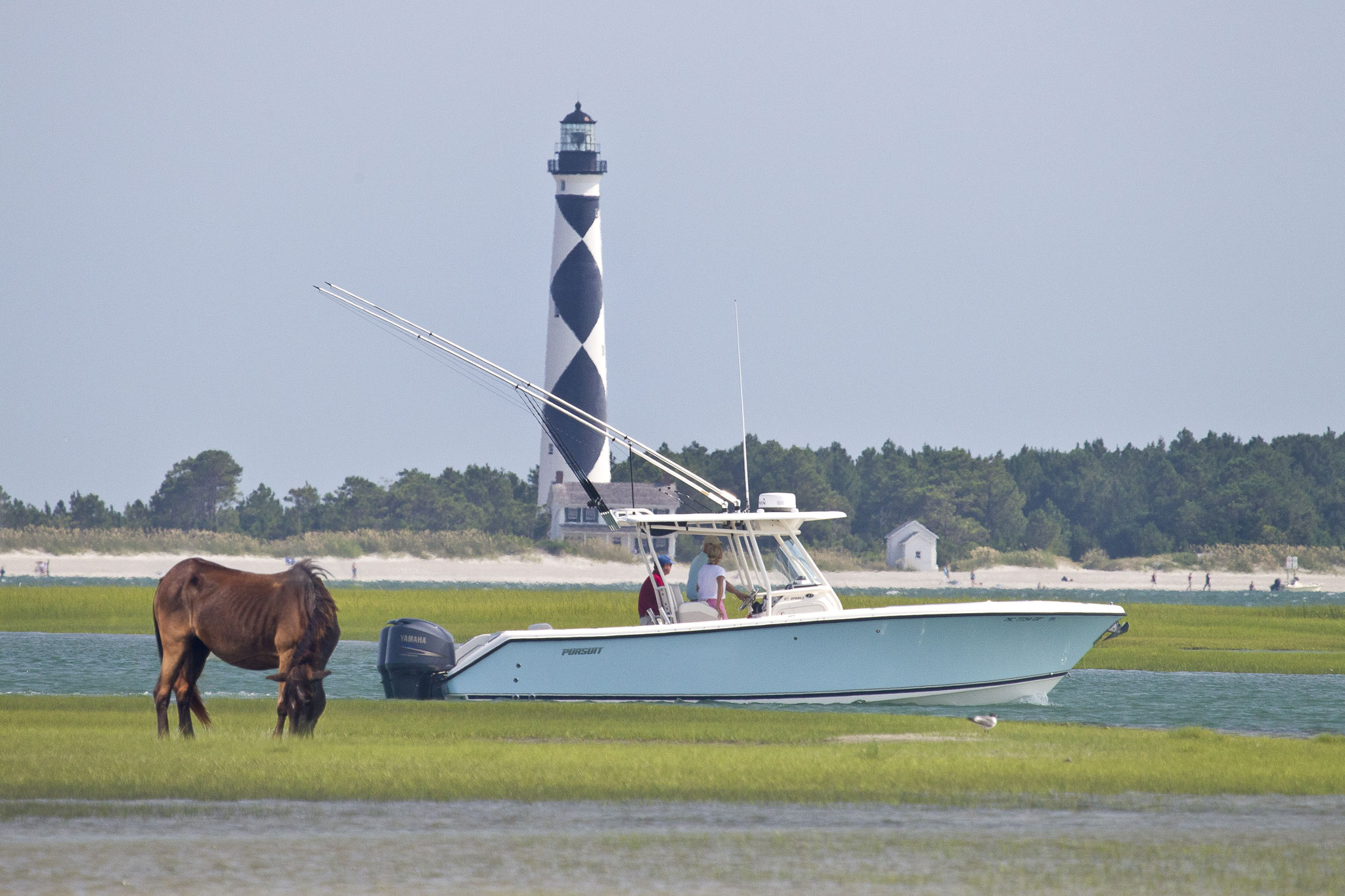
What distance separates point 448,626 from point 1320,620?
23196 millimetres

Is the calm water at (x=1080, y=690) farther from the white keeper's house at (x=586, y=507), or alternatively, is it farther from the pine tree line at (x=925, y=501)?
the pine tree line at (x=925, y=501)

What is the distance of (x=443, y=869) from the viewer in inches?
392

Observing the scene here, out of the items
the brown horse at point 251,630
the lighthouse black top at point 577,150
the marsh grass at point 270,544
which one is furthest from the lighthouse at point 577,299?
the brown horse at point 251,630

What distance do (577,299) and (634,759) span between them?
220 feet

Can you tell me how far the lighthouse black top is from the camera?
82.3 m

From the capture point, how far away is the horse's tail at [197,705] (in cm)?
1521

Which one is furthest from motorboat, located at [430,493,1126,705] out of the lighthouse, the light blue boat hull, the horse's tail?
the lighthouse

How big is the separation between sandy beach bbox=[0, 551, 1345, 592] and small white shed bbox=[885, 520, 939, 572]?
90.7 inches

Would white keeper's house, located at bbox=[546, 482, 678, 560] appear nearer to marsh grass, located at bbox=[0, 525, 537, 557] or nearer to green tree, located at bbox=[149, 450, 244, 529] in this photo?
marsh grass, located at bbox=[0, 525, 537, 557]

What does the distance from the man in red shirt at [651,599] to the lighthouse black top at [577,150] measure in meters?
64.2

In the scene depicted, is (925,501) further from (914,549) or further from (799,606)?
(799,606)

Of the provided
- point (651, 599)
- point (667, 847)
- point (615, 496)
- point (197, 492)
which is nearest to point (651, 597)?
point (651, 599)

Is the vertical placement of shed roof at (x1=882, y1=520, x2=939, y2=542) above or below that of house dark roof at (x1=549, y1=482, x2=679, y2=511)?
below

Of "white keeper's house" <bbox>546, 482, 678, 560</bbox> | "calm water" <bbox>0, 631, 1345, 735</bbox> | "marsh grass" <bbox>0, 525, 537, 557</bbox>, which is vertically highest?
"white keeper's house" <bbox>546, 482, 678, 560</bbox>
